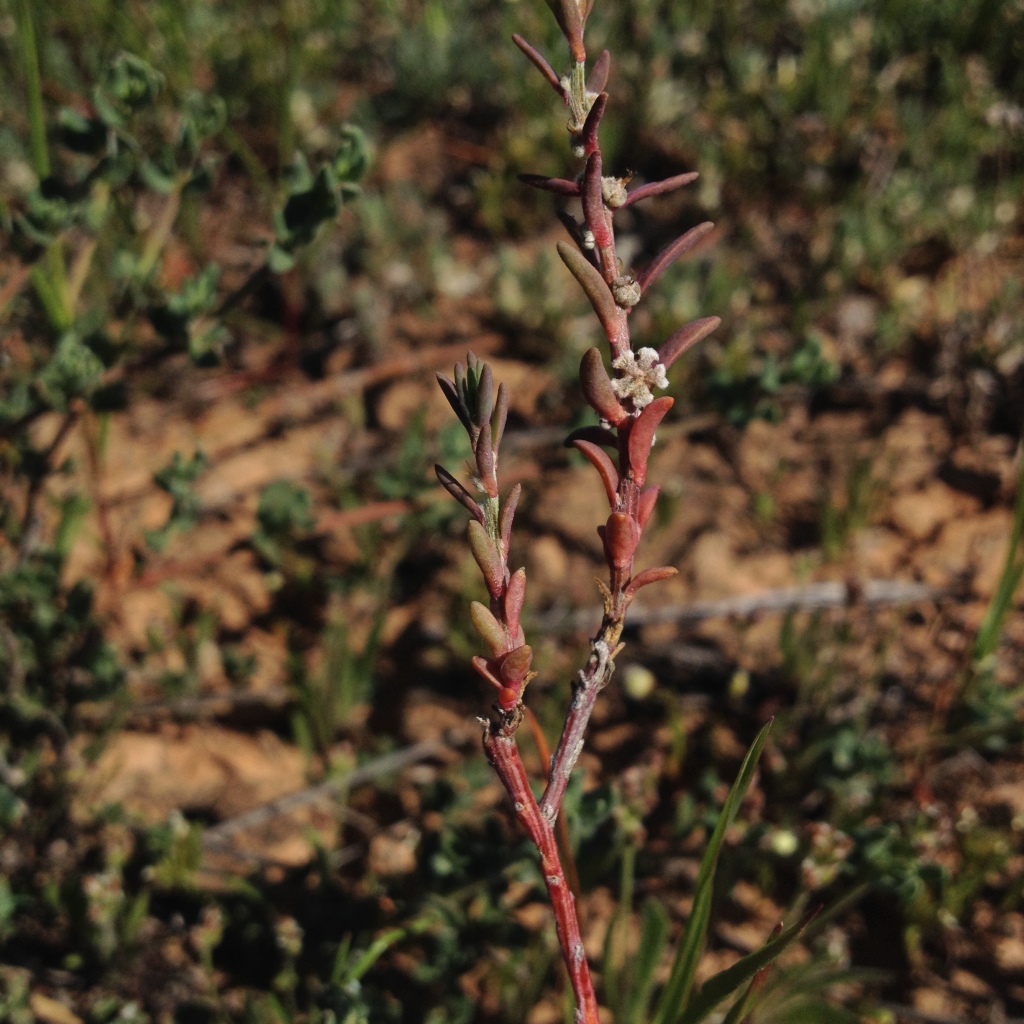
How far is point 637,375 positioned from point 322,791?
73.6 inches

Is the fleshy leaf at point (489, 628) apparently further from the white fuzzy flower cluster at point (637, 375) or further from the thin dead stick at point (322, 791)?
the thin dead stick at point (322, 791)

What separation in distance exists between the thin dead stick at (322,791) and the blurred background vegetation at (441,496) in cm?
4

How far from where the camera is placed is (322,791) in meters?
2.70

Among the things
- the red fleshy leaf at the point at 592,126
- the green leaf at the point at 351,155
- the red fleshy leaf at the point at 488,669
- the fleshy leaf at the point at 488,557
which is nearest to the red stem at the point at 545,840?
the red fleshy leaf at the point at 488,669

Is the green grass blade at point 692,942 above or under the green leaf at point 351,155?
under

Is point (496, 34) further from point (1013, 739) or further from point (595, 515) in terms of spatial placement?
point (1013, 739)

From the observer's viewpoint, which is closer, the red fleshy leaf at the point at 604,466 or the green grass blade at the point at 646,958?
the red fleshy leaf at the point at 604,466

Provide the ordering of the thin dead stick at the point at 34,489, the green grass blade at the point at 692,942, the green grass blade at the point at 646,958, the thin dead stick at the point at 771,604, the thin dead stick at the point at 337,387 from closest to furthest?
1. the green grass blade at the point at 692,942
2. the green grass blade at the point at 646,958
3. the thin dead stick at the point at 34,489
4. the thin dead stick at the point at 771,604
5. the thin dead stick at the point at 337,387

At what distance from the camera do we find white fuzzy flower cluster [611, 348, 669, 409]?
1.17 meters

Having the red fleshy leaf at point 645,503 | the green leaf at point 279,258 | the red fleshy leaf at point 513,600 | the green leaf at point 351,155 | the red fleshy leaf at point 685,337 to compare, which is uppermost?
the green leaf at point 351,155

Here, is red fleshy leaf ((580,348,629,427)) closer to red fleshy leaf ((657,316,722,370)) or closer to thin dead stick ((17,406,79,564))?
red fleshy leaf ((657,316,722,370))

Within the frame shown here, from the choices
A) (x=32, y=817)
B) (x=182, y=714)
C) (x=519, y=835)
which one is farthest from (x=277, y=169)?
(x=519, y=835)

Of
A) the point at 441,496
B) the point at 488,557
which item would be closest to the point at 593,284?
the point at 488,557

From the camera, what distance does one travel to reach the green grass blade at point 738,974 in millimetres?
1238
